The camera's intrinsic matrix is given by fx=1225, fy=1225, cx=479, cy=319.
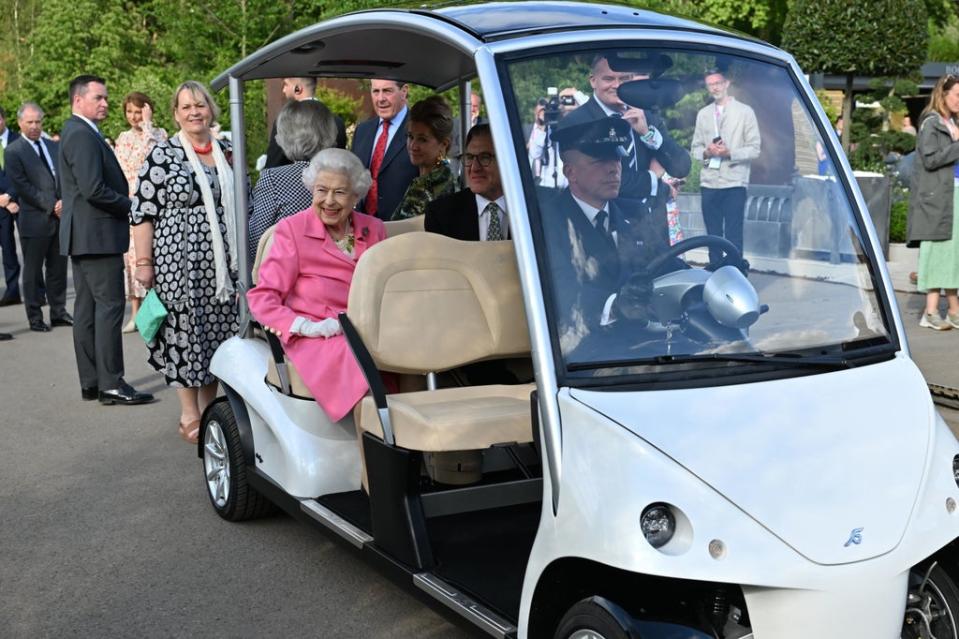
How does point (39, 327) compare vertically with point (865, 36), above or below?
below

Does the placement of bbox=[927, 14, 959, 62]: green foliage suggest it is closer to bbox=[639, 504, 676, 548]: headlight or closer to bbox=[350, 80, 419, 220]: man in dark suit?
bbox=[350, 80, 419, 220]: man in dark suit

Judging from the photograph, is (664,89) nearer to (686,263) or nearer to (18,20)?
(686,263)

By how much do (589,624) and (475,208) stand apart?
2.70 meters

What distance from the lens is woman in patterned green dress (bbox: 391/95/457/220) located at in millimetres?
6551

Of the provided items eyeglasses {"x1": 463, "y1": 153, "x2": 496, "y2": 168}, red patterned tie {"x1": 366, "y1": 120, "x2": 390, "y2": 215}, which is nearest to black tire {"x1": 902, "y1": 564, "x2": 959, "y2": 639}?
eyeglasses {"x1": 463, "y1": 153, "x2": 496, "y2": 168}

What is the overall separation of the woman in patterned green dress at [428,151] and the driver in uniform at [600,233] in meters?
2.88

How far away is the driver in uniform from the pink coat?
5.14ft

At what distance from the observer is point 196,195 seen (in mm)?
6855

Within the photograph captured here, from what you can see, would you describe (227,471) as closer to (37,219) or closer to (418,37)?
(418,37)

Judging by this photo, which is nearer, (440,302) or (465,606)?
(465,606)

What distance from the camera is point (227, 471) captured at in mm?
5621

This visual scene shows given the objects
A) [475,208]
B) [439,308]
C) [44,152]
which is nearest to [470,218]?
[475,208]

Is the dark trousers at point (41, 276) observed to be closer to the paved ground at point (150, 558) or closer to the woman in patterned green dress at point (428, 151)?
the paved ground at point (150, 558)

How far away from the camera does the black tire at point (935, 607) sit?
127 inches
